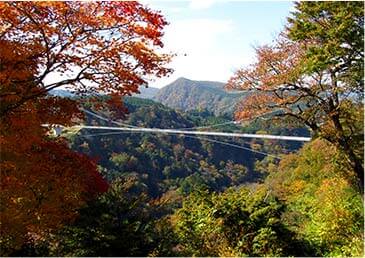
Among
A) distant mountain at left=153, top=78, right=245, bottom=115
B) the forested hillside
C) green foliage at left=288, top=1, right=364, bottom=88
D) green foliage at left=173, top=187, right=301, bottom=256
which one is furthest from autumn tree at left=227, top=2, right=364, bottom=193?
distant mountain at left=153, top=78, right=245, bottom=115

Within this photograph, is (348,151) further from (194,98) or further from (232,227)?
(194,98)

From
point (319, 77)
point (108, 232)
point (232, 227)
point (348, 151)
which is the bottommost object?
point (232, 227)

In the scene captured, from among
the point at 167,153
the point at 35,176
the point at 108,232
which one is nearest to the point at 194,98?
the point at 167,153

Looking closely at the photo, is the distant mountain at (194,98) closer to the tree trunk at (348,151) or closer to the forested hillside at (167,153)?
the forested hillside at (167,153)

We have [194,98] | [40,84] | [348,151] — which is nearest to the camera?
[40,84]

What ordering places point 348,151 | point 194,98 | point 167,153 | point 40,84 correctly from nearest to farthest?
point 40,84 < point 348,151 < point 167,153 < point 194,98

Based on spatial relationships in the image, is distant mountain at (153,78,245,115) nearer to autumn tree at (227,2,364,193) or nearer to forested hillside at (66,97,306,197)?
forested hillside at (66,97,306,197)

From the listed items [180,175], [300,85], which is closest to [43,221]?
[300,85]

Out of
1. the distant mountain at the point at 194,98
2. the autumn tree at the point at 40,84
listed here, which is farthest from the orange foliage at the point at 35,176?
the distant mountain at the point at 194,98

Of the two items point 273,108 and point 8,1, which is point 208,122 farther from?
point 8,1
